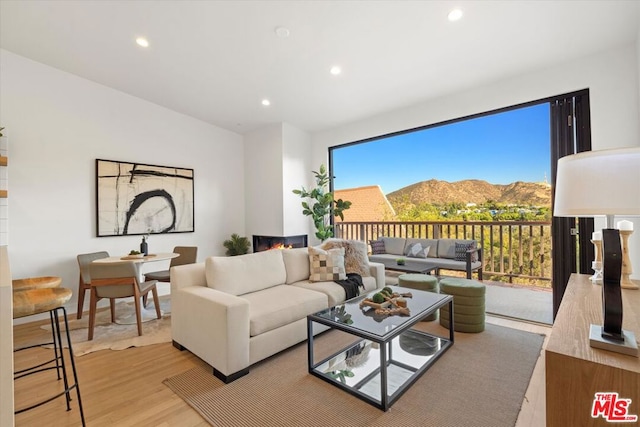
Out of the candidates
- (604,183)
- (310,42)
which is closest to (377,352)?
(604,183)

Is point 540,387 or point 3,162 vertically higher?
point 3,162

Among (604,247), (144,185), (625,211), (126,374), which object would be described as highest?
(144,185)

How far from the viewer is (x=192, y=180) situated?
16.5 feet

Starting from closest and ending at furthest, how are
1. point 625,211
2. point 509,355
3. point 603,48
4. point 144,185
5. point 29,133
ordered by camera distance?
point 625,211 → point 509,355 → point 603,48 → point 29,133 → point 144,185

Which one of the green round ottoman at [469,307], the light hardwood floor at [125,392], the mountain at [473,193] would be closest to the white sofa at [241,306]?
the light hardwood floor at [125,392]

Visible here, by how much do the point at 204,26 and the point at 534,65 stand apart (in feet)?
11.6

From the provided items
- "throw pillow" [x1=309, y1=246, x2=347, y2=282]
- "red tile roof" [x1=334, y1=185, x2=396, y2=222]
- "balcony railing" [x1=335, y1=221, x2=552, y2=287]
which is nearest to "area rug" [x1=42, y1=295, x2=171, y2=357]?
"throw pillow" [x1=309, y1=246, x2=347, y2=282]

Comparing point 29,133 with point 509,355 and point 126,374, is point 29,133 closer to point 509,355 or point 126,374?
point 126,374

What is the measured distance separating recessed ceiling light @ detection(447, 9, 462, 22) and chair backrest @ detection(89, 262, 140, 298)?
3.82m

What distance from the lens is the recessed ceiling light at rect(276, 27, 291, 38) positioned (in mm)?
2871

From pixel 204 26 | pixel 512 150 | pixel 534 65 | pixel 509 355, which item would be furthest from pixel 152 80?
pixel 512 150

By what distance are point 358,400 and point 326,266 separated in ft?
5.08

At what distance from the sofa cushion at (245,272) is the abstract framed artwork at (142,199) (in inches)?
96.4

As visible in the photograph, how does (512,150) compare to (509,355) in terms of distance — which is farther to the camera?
(512,150)
